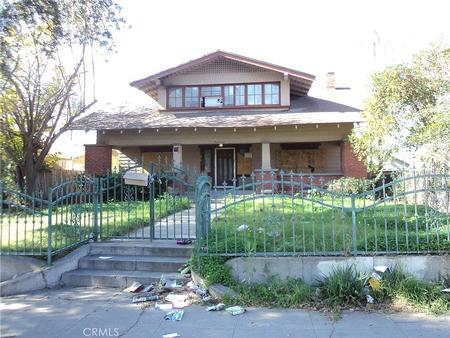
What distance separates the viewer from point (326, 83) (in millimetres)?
23312

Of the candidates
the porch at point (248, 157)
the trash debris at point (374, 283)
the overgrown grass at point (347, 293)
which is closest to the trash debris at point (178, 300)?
the overgrown grass at point (347, 293)

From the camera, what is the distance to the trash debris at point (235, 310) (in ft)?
18.4

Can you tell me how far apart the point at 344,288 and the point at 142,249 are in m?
3.73

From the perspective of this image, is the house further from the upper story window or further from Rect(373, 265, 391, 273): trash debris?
Rect(373, 265, 391, 273): trash debris

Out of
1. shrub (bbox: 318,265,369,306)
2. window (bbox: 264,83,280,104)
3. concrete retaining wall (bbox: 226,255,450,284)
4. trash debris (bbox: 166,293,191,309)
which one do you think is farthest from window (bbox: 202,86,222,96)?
shrub (bbox: 318,265,369,306)

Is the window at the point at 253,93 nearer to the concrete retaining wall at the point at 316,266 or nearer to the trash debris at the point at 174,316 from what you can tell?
the concrete retaining wall at the point at 316,266

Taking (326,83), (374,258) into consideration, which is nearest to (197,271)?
(374,258)

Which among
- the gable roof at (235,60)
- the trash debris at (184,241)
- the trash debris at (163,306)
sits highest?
the gable roof at (235,60)

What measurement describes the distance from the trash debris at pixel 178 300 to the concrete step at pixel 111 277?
0.63 metres

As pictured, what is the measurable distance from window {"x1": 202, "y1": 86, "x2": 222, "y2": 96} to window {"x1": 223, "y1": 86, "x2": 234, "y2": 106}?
0.31m

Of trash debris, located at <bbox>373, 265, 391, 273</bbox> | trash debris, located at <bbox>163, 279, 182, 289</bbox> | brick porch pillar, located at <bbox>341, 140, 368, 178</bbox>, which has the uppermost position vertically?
brick porch pillar, located at <bbox>341, 140, 368, 178</bbox>

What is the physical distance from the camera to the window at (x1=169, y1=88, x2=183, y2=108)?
21.3 metres

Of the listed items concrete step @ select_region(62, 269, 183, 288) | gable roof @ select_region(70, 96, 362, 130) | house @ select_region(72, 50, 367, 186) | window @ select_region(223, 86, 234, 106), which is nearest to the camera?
concrete step @ select_region(62, 269, 183, 288)

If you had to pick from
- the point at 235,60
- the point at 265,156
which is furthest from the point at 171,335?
the point at 235,60
